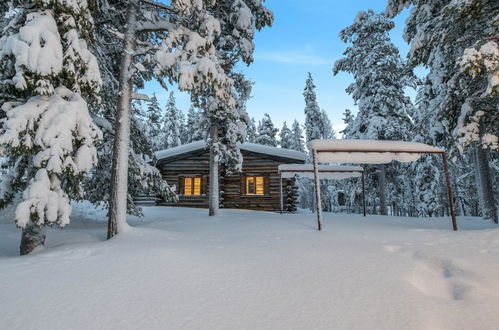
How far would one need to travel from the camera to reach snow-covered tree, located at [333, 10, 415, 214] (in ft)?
59.4

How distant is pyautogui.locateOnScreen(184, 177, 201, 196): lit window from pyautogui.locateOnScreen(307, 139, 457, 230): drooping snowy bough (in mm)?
12941

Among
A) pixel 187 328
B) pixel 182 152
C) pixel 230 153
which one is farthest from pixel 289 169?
pixel 187 328

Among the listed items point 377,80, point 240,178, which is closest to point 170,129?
point 240,178

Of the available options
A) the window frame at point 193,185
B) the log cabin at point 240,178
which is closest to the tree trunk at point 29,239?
the log cabin at point 240,178

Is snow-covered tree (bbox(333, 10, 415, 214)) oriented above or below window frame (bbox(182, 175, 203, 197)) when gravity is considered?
above

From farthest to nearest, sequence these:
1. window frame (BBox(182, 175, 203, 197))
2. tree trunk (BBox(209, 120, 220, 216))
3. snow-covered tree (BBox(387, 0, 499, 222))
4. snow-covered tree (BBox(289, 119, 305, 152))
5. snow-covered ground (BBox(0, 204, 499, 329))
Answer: snow-covered tree (BBox(289, 119, 305, 152)) → window frame (BBox(182, 175, 203, 197)) → tree trunk (BBox(209, 120, 220, 216)) → snow-covered tree (BBox(387, 0, 499, 222)) → snow-covered ground (BBox(0, 204, 499, 329))

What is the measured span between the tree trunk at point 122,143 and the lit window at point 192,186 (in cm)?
1323

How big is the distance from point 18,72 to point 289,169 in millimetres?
11922

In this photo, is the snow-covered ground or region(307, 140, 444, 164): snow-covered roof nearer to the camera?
the snow-covered ground

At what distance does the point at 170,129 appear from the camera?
43.5 m

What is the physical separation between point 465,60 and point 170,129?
134 feet

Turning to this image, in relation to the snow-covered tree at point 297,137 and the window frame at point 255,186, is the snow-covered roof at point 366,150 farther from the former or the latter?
the snow-covered tree at point 297,137

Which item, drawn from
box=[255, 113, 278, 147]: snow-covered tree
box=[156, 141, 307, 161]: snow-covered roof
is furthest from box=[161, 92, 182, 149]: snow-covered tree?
box=[156, 141, 307, 161]: snow-covered roof

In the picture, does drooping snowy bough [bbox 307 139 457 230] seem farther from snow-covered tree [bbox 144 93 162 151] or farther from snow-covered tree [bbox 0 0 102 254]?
snow-covered tree [bbox 144 93 162 151]
